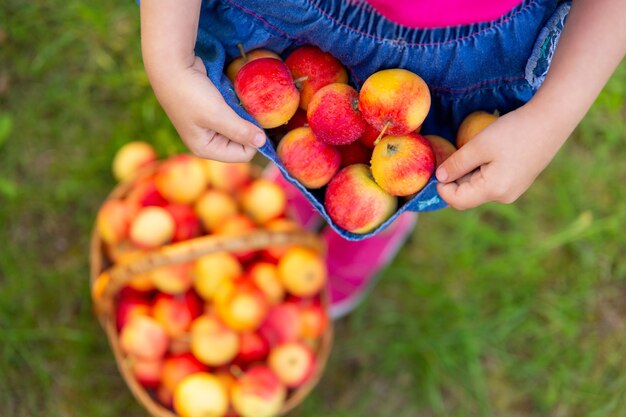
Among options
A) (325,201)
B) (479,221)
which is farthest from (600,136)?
(325,201)

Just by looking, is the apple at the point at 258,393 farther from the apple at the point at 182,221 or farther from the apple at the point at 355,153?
the apple at the point at 355,153

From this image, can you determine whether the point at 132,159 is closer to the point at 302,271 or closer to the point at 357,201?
the point at 302,271

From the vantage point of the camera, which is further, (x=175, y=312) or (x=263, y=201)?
(x=263, y=201)

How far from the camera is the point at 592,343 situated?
1.73 m

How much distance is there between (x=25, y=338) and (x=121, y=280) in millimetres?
537

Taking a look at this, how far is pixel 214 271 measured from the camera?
145cm

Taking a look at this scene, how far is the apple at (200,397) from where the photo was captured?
134 centimetres

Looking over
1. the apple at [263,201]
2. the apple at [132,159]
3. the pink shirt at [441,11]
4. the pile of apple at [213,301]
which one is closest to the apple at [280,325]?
the pile of apple at [213,301]

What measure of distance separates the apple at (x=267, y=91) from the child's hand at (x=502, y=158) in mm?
253

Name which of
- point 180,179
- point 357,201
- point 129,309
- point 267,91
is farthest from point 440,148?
point 129,309

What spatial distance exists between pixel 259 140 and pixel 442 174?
27 centimetres

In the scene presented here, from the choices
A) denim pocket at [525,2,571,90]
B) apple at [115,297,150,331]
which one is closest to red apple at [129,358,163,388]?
apple at [115,297,150,331]

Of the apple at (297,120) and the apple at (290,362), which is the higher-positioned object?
the apple at (297,120)

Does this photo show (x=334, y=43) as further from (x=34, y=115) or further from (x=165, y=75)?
(x=34, y=115)
